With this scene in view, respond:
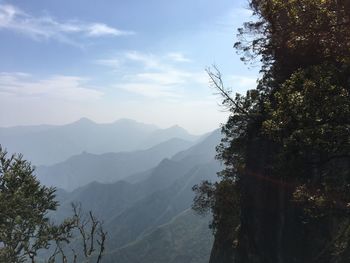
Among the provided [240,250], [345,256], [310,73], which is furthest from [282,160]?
[240,250]

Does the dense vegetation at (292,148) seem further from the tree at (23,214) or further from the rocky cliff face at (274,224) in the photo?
the tree at (23,214)

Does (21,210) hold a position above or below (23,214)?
above

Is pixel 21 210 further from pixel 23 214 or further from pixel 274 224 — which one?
pixel 274 224

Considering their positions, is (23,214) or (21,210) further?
(23,214)

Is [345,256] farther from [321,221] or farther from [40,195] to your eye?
[40,195]

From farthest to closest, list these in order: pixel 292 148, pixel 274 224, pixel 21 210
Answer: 1. pixel 21 210
2. pixel 274 224
3. pixel 292 148

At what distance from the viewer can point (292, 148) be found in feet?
57.8

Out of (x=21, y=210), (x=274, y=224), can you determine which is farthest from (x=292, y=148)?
(x=21, y=210)

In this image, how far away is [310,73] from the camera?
1845cm

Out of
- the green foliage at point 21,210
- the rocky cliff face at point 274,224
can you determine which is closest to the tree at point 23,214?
the green foliage at point 21,210

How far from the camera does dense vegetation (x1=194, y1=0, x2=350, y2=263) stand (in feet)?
55.9

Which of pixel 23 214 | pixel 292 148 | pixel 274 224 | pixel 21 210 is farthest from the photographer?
pixel 23 214

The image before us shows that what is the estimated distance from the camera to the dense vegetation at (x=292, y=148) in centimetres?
1703

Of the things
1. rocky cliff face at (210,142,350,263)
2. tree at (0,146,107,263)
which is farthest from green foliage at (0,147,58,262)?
rocky cliff face at (210,142,350,263)
